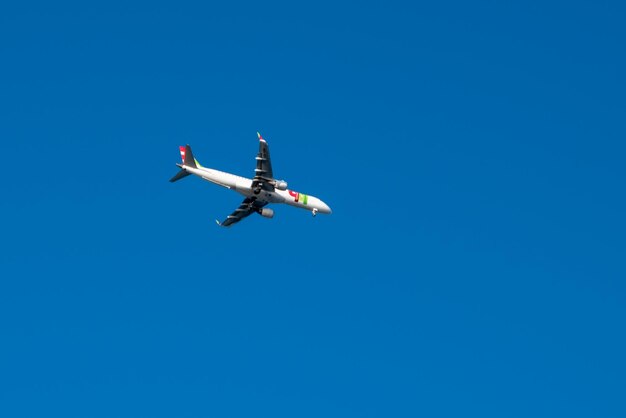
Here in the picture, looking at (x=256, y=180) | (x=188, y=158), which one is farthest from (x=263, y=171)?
(x=188, y=158)

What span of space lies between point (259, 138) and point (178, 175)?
1125 centimetres

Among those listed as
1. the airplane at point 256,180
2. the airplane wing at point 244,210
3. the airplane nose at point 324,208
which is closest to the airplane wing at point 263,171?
the airplane at point 256,180

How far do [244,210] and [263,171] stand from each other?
12614mm

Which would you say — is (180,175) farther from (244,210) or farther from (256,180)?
(244,210)

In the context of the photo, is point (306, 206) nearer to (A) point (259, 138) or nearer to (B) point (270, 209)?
(B) point (270, 209)

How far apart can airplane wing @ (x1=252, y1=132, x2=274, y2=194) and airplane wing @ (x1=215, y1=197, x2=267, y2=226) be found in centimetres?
515

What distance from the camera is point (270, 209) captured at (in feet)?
570

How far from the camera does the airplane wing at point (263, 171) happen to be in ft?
530

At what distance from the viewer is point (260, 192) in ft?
546

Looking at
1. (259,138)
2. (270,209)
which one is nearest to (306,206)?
(270,209)

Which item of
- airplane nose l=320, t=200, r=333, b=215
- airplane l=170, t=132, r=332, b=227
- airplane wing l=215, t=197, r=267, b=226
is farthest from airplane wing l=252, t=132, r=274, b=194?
airplane nose l=320, t=200, r=333, b=215

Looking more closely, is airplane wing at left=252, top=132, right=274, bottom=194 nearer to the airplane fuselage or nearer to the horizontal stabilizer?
the airplane fuselage

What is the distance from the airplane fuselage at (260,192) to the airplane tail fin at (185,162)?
0.36 m

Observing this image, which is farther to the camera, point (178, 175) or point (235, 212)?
point (235, 212)
